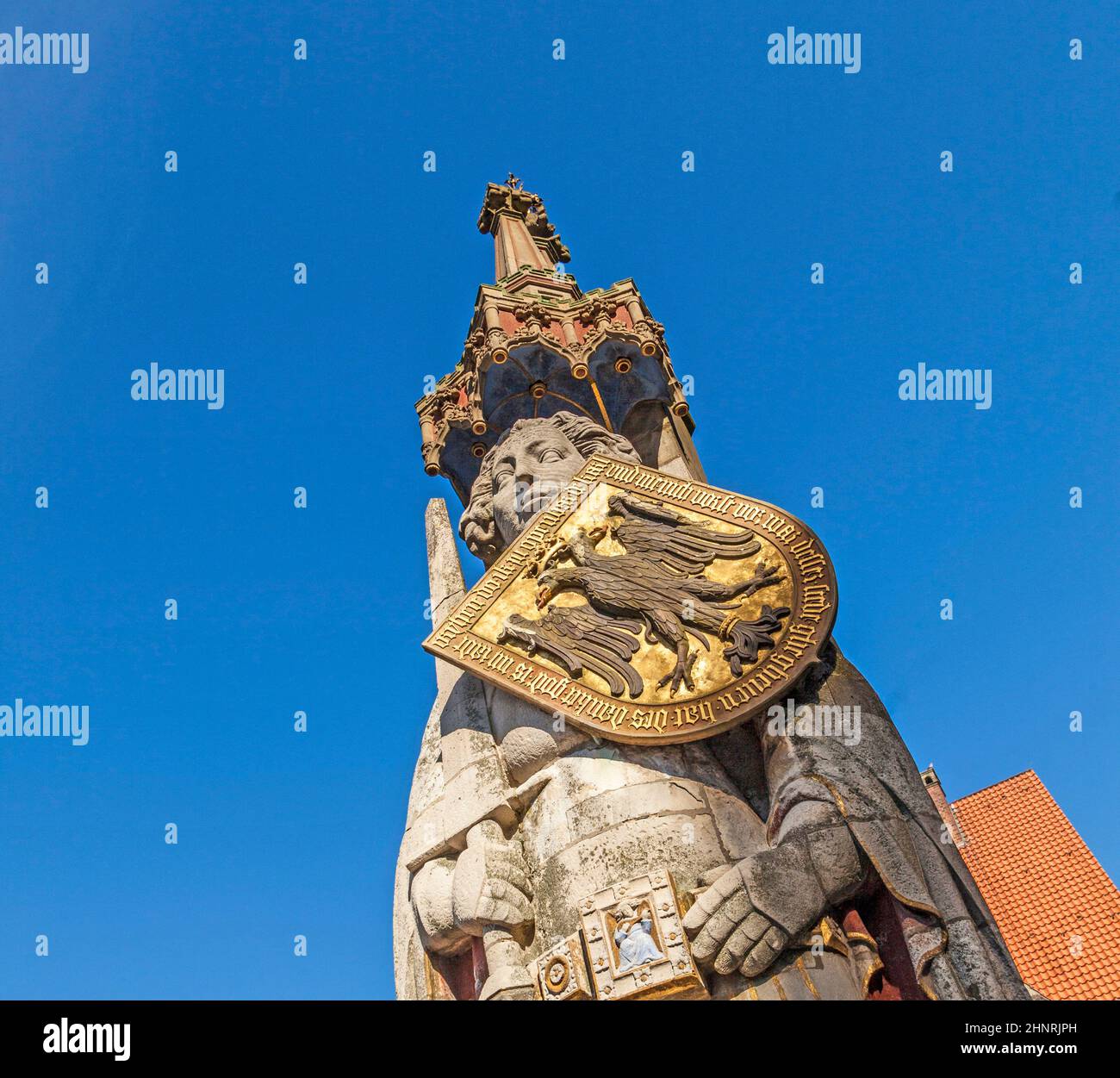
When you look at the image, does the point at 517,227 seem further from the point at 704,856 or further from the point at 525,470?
the point at 704,856

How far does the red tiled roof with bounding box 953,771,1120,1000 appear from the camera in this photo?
16.6 metres

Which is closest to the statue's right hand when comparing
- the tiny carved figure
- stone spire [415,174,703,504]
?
the tiny carved figure

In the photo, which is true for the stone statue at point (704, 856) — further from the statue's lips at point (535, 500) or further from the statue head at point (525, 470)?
the statue head at point (525, 470)

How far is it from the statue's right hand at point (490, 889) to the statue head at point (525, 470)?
3.63 meters

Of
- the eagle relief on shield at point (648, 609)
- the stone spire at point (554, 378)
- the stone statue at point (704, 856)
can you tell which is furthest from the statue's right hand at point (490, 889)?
the stone spire at point (554, 378)

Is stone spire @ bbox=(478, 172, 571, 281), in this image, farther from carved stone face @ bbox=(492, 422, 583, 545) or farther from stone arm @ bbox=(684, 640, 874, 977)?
stone arm @ bbox=(684, 640, 874, 977)

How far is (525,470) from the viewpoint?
11.9 meters

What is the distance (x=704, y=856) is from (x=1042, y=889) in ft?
42.1

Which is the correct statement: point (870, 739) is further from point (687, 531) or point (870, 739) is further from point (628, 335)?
point (628, 335)

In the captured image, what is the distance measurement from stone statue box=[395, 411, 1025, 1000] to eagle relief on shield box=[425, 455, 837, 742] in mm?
124

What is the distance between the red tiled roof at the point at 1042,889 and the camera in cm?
1664
